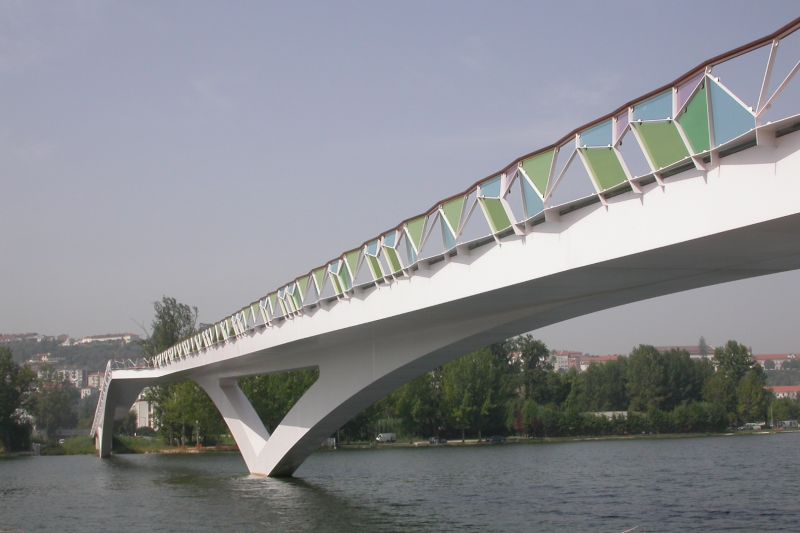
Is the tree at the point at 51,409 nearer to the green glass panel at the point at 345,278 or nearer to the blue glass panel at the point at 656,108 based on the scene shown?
the green glass panel at the point at 345,278

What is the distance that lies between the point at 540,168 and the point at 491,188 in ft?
6.51

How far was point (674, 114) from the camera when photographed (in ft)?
43.8

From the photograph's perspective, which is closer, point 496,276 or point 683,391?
point 496,276

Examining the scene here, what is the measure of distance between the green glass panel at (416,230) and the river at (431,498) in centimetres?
852

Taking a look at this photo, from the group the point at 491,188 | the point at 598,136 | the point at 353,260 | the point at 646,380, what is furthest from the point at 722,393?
the point at 598,136

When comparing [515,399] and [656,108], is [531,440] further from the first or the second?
[656,108]

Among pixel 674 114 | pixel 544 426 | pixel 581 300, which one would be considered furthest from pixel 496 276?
pixel 544 426

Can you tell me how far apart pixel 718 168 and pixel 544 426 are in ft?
295

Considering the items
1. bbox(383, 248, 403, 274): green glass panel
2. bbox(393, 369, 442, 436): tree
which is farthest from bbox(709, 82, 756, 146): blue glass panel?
Answer: bbox(393, 369, 442, 436): tree

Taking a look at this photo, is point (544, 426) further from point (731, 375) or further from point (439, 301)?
point (439, 301)

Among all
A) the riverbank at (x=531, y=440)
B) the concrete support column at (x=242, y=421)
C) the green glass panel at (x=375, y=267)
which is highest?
the green glass panel at (x=375, y=267)

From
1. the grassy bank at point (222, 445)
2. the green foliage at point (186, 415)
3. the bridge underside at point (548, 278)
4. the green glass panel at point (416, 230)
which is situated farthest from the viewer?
the grassy bank at point (222, 445)

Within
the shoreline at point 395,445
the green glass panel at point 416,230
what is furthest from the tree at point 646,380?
the green glass panel at point 416,230

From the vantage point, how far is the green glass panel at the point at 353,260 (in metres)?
25.5
